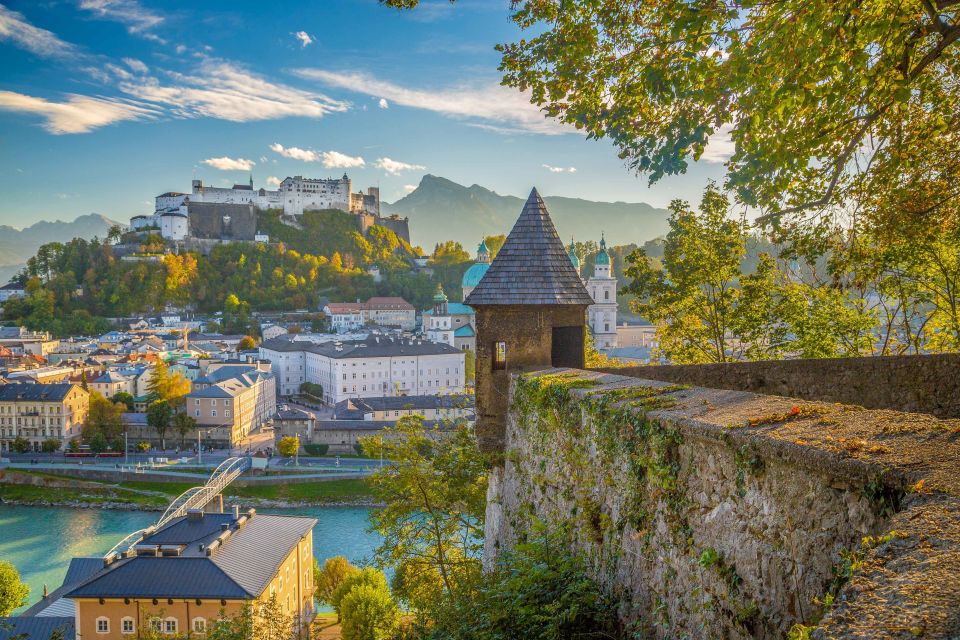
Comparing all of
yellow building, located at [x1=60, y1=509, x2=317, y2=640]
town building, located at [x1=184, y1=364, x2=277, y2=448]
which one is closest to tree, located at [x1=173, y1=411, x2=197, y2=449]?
town building, located at [x1=184, y1=364, x2=277, y2=448]

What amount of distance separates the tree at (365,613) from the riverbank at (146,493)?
57.9 feet

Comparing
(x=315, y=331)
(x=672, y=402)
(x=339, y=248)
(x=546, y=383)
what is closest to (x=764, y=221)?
(x=546, y=383)

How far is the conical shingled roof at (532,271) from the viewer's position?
845cm

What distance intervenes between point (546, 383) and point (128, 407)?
58.8 m

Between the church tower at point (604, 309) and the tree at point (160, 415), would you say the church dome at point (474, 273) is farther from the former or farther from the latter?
the tree at point (160, 415)

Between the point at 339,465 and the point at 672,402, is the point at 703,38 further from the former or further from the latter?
the point at 339,465

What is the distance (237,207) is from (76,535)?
85.5m

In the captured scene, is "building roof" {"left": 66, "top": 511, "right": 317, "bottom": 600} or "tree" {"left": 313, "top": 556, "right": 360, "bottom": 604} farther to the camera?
"tree" {"left": 313, "top": 556, "right": 360, "bottom": 604}

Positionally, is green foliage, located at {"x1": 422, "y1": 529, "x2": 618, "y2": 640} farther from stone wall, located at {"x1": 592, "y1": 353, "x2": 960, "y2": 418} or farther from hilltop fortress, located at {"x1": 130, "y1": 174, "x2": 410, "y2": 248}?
hilltop fortress, located at {"x1": 130, "y1": 174, "x2": 410, "y2": 248}

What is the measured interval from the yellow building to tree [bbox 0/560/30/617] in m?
2.59

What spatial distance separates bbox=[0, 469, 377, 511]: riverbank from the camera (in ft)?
127

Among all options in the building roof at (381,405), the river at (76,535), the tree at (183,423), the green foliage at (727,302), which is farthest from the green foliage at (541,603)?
the tree at (183,423)

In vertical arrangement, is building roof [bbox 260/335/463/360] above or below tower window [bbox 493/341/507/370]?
below

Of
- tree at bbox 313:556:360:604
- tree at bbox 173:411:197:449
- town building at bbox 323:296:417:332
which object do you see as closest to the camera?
tree at bbox 313:556:360:604
